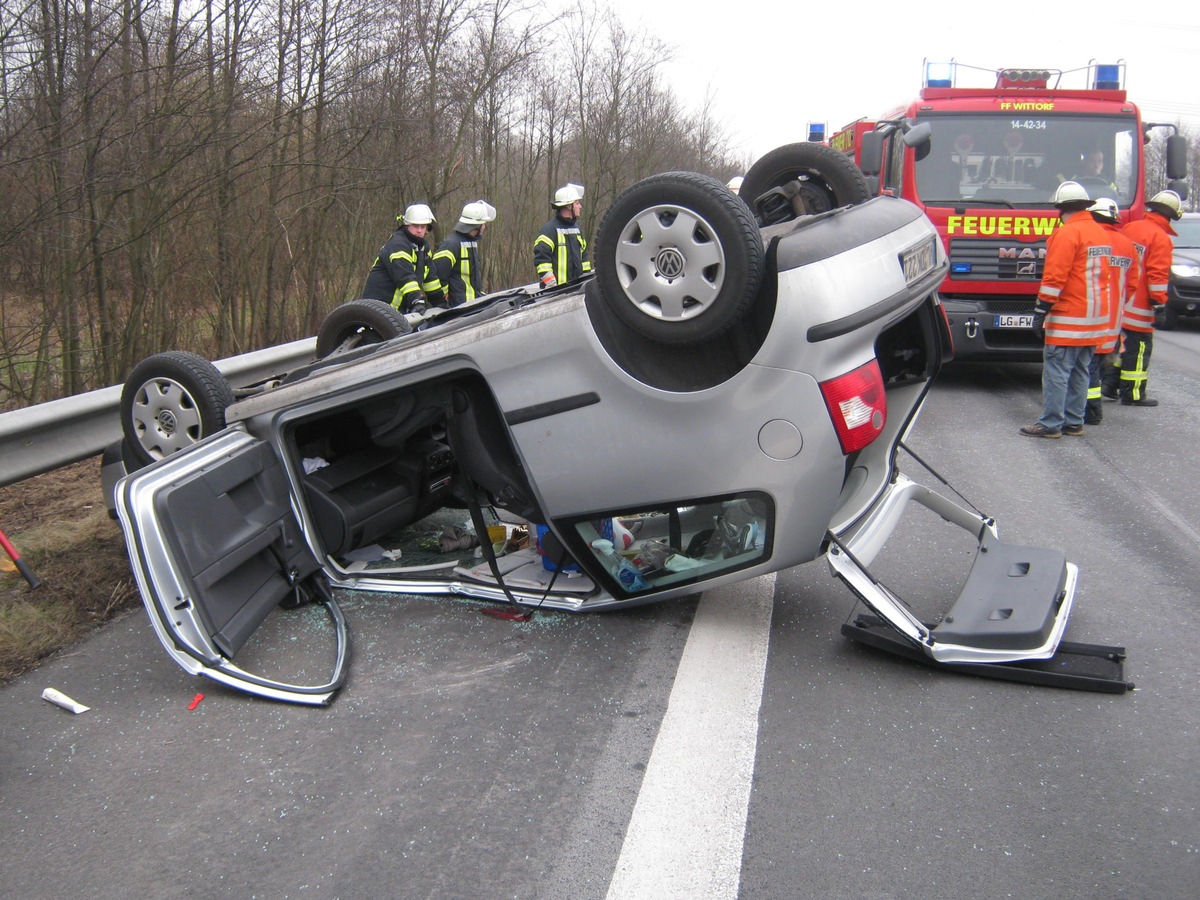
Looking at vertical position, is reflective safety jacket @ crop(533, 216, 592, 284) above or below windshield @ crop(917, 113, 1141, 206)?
below

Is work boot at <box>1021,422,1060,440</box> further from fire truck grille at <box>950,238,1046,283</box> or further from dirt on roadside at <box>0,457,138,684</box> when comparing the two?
dirt on roadside at <box>0,457,138,684</box>

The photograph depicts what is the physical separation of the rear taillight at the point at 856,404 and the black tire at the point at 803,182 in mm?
1144

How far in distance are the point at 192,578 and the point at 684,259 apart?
1.96 m

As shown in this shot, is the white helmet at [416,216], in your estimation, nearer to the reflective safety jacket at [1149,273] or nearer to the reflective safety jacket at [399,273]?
the reflective safety jacket at [399,273]

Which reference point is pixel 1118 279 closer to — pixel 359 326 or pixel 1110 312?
pixel 1110 312

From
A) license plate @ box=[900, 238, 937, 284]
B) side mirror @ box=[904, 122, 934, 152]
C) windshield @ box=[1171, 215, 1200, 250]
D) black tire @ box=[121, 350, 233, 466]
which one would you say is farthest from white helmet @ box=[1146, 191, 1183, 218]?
black tire @ box=[121, 350, 233, 466]

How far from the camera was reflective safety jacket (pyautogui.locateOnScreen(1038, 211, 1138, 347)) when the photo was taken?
7.50m

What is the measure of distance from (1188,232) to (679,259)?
1579cm

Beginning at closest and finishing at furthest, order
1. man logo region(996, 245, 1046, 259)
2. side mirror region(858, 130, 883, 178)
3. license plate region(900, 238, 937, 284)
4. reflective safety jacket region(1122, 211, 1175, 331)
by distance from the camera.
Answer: license plate region(900, 238, 937, 284)
reflective safety jacket region(1122, 211, 1175, 331)
man logo region(996, 245, 1046, 259)
side mirror region(858, 130, 883, 178)

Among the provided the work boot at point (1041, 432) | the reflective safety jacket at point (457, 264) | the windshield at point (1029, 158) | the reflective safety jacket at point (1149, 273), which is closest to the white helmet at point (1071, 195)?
the reflective safety jacket at point (1149, 273)

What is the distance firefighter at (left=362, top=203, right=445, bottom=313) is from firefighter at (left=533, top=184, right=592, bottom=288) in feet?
4.95

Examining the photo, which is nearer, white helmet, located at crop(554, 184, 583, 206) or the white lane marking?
the white lane marking

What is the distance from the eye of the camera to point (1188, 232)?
16.1 m

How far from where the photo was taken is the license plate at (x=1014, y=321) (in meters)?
9.26
